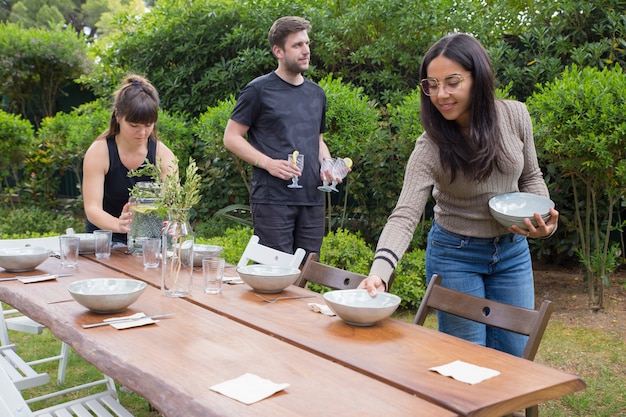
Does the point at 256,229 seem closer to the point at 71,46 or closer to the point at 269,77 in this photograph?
the point at 269,77

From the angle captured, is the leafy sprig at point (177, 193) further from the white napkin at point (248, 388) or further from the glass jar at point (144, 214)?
the white napkin at point (248, 388)

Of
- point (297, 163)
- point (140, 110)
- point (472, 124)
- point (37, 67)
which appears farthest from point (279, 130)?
point (37, 67)

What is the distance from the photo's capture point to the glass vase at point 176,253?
2.38 metres

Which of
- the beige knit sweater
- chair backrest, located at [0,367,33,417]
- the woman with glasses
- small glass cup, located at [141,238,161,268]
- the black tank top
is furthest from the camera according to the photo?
the black tank top

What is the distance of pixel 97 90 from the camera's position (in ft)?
29.2

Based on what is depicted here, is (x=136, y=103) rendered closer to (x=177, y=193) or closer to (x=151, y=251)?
(x=151, y=251)

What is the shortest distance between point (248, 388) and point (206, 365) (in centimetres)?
22

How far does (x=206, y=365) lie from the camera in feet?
5.42

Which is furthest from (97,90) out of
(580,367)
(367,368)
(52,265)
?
(367,368)

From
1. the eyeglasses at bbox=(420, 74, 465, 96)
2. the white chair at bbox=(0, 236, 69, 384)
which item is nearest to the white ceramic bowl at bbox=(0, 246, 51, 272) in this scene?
the white chair at bbox=(0, 236, 69, 384)

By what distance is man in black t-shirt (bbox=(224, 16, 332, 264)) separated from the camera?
3889mm

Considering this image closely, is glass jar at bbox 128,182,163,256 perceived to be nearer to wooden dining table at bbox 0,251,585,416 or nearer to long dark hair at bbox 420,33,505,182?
wooden dining table at bbox 0,251,585,416

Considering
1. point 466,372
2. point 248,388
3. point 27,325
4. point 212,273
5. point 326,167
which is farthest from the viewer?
point 326,167

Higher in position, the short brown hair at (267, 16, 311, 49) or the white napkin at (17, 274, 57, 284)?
the short brown hair at (267, 16, 311, 49)
